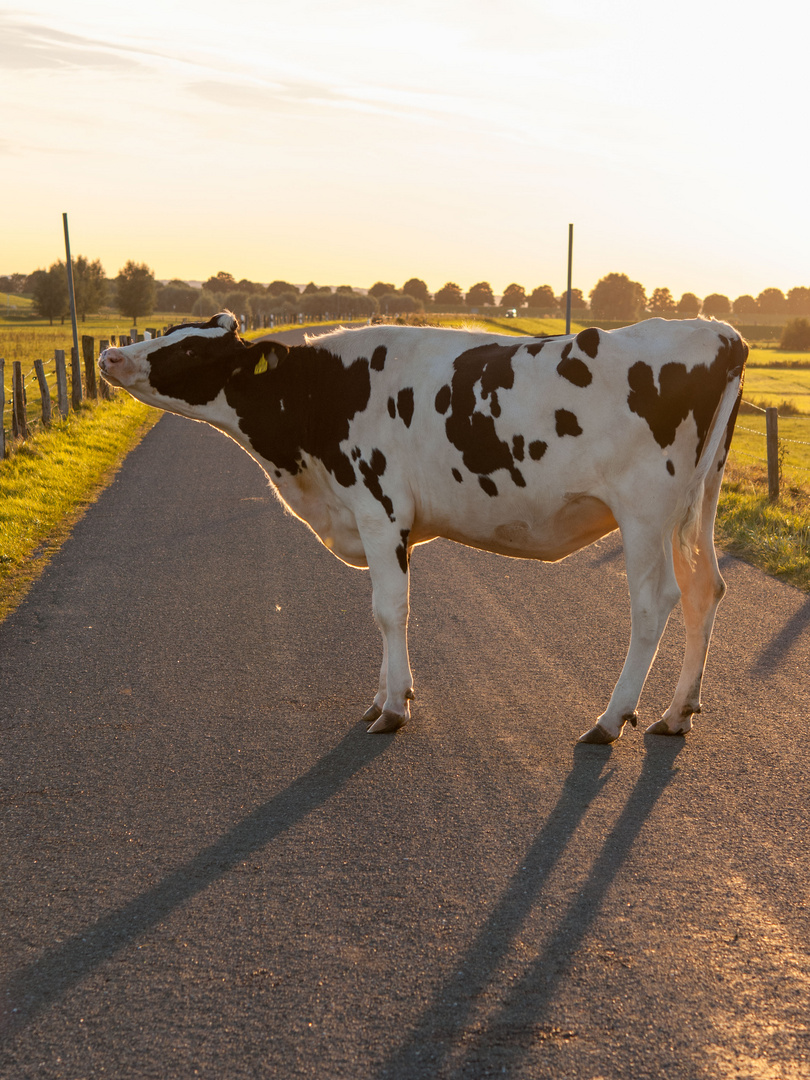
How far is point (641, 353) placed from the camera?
4.95 metres

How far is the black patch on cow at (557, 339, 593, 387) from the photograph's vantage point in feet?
16.3

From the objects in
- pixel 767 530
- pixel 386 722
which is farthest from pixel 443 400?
pixel 767 530

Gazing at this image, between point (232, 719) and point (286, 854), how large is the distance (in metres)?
1.49

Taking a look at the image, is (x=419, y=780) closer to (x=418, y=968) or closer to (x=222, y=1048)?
(x=418, y=968)

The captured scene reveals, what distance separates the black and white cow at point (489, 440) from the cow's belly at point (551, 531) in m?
0.01

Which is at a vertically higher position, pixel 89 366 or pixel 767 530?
pixel 89 366

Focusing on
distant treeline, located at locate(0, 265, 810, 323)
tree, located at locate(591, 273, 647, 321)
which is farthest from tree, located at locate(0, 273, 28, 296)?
tree, located at locate(591, 273, 647, 321)

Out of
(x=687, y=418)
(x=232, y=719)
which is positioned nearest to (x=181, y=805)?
(x=232, y=719)

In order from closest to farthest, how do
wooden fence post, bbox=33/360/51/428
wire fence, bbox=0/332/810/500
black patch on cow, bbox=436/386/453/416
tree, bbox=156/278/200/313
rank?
black patch on cow, bbox=436/386/453/416, wire fence, bbox=0/332/810/500, wooden fence post, bbox=33/360/51/428, tree, bbox=156/278/200/313

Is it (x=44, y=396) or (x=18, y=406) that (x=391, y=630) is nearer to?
(x=18, y=406)

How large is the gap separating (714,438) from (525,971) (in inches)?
120

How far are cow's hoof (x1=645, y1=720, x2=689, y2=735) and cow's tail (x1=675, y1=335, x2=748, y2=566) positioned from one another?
39.5 inches

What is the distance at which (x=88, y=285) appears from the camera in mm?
106375

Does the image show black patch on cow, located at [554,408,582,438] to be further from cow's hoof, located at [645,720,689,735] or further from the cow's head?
the cow's head
